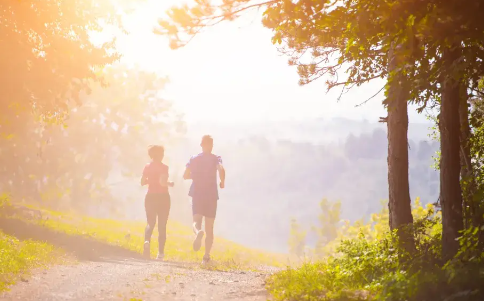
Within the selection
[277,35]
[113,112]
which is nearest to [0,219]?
[277,35]

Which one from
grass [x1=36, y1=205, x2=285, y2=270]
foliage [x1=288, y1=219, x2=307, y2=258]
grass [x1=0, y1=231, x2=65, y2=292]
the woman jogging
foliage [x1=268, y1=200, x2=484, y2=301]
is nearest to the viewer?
foliage [x1=268, y1=200, x2=484, y2=301]

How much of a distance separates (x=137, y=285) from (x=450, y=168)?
4572 millimetres

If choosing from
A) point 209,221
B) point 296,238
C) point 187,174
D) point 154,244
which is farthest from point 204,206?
point 296,238

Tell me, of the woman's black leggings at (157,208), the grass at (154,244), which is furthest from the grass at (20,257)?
the grass at (154,244)

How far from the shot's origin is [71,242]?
14.0 m

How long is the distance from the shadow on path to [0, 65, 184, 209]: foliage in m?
25.0

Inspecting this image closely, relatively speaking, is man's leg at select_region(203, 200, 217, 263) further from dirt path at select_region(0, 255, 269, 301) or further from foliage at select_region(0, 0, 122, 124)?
foliage at select_region(0, 0, 122, 124)

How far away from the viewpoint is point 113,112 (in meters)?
43.9

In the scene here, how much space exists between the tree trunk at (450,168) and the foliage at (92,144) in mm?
36378

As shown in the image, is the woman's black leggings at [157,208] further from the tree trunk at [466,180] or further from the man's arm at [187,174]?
the tree trunk at [466,180]

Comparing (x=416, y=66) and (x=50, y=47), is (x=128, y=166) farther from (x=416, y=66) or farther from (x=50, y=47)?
(x=416, y=66)

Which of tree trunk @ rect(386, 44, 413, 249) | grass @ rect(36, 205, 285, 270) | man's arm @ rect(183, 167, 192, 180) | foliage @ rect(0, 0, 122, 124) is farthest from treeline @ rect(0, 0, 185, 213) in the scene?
tree trunk @ rect(386, 44, 413, 249)

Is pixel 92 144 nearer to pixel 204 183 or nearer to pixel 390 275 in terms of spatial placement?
pixel 204 183

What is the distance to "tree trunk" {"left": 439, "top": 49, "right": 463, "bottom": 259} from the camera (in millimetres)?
6465
